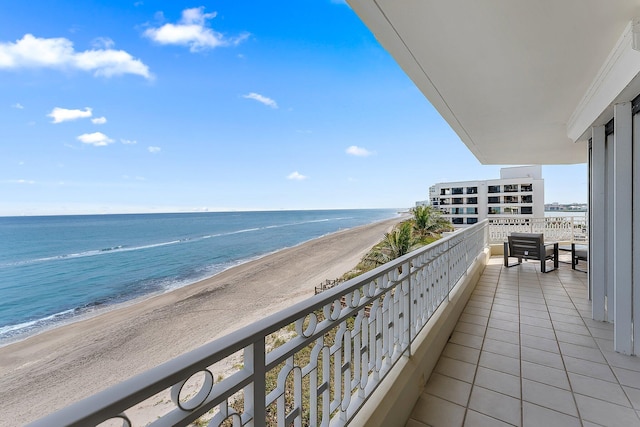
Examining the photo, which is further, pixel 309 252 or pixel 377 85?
pixel 309 252

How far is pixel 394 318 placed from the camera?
184 centimetres

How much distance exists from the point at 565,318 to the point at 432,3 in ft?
11.5

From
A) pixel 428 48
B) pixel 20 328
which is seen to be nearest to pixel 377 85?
pixel 428 48

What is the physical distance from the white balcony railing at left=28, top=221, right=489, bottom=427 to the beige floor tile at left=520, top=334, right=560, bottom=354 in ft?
2.96

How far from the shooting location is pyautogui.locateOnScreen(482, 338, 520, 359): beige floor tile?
2436mm

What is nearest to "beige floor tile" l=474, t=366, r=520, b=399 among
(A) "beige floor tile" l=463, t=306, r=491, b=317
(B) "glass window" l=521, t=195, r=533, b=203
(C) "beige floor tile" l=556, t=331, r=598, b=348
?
(C) "beige floor tile" l=556, t=331, r=598, b=348

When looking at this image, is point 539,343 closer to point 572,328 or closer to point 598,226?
point 572,328

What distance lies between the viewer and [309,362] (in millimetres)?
1118

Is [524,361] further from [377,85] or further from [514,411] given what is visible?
[377,85]

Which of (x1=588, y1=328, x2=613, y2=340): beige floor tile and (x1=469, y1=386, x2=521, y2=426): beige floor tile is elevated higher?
(x1=588, y1=328, x2=613, y2=340): beige floor tile

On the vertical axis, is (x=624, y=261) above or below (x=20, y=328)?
above

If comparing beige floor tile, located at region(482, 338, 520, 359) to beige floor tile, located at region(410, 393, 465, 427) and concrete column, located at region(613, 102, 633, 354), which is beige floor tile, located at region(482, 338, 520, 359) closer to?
concrete column, located at region(613, 102, 633, 354)

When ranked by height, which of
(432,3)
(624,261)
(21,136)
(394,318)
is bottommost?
Result: (394,318)

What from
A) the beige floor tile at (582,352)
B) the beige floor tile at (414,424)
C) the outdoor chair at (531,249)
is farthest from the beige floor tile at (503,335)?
the outdoor chair at (531,249)
